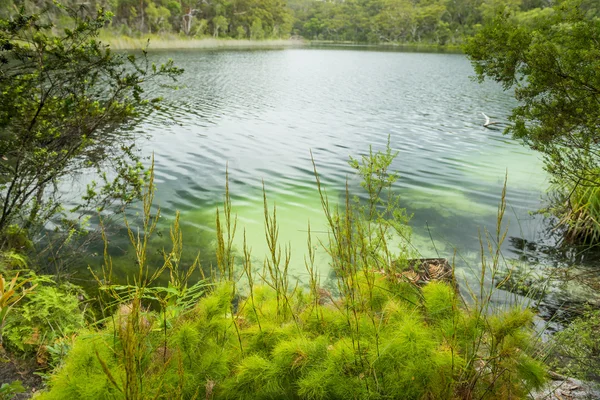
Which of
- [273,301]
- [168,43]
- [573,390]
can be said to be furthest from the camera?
[168,43]

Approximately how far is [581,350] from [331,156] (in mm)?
9861

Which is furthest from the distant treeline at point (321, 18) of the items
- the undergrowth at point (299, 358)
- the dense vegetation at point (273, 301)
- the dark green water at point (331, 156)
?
the undergrowth at point (299, 358)

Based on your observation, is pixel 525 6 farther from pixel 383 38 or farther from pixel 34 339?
pixel 34 339

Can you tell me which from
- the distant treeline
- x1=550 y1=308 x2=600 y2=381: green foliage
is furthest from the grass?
x1=550 y1=308 x2=600 y2=381: green foliage

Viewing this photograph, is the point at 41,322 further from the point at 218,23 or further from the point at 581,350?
the point at 218,23

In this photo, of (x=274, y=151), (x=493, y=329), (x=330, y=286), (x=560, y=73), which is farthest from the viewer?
Answer: (x=274, y=151)

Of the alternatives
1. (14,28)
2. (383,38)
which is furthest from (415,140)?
(383,38)

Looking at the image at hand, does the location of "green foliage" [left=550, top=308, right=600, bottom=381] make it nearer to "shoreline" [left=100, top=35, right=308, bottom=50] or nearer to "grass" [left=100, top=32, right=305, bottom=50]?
"shoreline" [left=100, top=35, right=308, bottom=50]

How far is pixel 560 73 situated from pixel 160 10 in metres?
69.8

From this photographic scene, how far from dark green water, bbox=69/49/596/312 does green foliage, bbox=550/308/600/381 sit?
5.35ft

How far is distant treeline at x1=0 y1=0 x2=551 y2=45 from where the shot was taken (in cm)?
6197

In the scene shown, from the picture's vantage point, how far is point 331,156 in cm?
1265

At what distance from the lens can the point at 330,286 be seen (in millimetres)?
5582

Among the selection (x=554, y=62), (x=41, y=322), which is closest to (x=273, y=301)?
(x=41, y=322)
